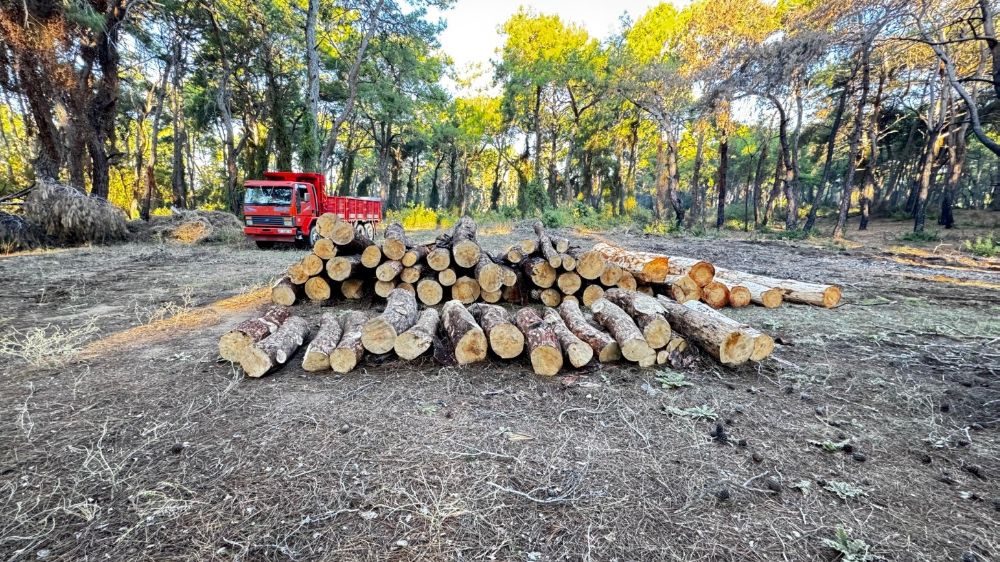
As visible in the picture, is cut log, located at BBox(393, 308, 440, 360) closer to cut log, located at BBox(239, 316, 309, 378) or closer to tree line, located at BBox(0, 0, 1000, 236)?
cut log, located at BBox(239, 316, 309, 378)

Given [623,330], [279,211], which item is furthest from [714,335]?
[279,211]

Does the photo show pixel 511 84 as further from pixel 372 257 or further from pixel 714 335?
pixel 714 335

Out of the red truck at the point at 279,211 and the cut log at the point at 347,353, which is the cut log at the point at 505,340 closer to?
the cut log at the point at 347,353

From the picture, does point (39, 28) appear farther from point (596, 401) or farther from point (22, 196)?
point (596, 401)

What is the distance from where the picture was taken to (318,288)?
5.33 m

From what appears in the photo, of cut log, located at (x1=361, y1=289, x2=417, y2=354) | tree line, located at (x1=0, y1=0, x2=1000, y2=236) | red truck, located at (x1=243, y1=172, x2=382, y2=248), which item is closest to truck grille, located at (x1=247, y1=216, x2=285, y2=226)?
red truck, located at (x1=243, y1=172, x2=382, y2=248)

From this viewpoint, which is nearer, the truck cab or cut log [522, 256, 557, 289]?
cut log [522, 256, 557, 289]

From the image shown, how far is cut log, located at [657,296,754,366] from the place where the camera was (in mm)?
3361

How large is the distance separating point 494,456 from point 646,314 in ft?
7.35

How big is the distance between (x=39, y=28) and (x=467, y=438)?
55.0ft

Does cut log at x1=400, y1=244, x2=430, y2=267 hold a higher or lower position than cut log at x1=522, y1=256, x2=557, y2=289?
higher

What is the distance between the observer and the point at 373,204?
15.8 meters

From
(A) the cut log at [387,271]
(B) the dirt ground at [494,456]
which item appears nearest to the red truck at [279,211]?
Result: (A) the cut log at [387,271]

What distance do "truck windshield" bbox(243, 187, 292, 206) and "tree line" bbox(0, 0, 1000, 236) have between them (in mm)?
5238
